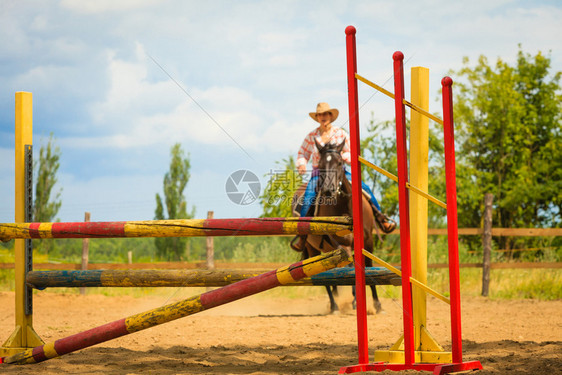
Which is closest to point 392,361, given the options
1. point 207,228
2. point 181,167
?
point 207,228

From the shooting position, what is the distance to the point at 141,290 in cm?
1130

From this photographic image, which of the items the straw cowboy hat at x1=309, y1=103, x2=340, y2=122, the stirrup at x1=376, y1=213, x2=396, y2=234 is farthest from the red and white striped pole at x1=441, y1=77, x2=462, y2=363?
the stirrup at x1=376, y1=213, x2=396, y2=234

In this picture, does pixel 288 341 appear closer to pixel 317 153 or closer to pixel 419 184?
pixel 419 184

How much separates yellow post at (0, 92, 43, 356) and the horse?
305cm

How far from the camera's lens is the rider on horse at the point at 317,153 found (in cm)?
649

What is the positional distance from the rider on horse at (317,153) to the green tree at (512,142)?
→ 1044 centimetres

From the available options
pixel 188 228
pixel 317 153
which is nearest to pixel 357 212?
pixel 188 228

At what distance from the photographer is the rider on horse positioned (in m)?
6.49

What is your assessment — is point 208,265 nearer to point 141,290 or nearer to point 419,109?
point 141,290

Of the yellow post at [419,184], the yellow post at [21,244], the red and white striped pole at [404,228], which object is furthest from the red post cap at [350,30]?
the yellow post at [21,244]

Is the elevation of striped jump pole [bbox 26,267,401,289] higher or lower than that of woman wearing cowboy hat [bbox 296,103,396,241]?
lower

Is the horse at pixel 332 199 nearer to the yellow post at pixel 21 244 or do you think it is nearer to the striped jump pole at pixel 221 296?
the striped jump pole at pixel 221 296

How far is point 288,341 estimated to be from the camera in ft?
15.1

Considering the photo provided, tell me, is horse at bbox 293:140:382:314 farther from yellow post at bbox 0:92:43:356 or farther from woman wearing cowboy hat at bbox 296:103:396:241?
yellow post at bbox 0:92:43:356
